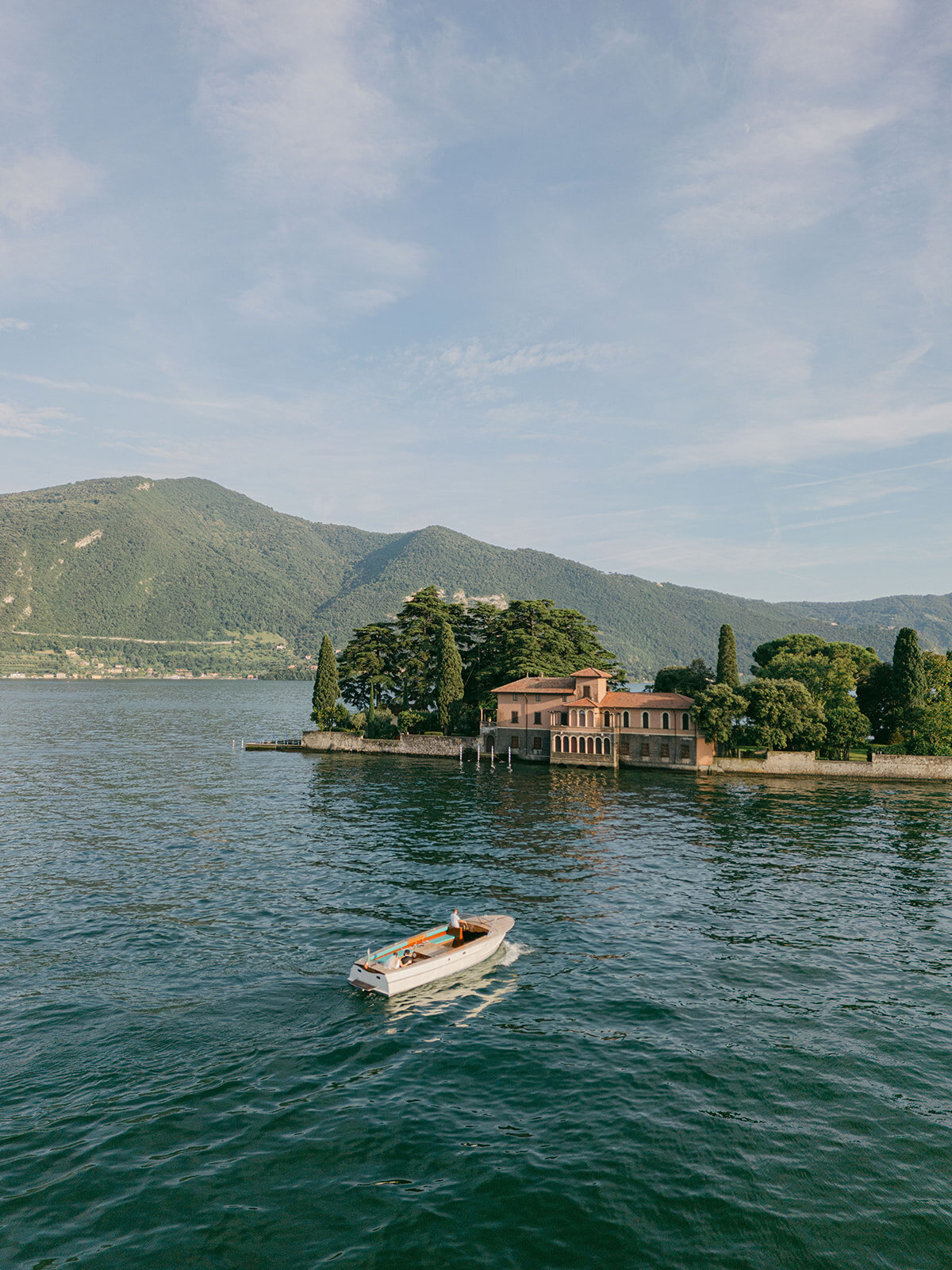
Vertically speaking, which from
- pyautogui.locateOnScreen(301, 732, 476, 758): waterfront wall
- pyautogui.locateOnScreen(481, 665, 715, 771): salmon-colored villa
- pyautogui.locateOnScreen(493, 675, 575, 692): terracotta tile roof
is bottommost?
pyautogui.locateOnScreen(301, 732, 476, 758): waterfront wall

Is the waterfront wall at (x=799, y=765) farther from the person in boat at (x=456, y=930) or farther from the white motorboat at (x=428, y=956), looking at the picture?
the person in boat at (x=456, y=930)

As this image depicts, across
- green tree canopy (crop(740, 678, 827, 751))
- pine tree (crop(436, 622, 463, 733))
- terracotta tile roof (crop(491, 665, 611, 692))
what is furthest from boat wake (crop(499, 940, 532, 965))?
pine tree (crop(436, 622, 463, 733))

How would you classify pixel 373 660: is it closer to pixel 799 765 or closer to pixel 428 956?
pixel 799 765

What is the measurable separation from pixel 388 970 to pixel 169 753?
8730 centimetres

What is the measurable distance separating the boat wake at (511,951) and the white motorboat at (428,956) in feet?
1.62

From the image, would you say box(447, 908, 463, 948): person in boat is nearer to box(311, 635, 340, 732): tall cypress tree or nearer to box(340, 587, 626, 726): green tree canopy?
box(340, 587, 626, 726): green tree canopy

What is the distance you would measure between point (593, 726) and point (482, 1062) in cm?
7303

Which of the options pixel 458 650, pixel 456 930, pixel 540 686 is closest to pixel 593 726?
pixel 540 686

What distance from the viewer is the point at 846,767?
86.3 metres

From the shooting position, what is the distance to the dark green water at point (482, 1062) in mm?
16859

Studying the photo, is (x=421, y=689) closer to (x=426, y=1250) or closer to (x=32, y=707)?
(x=426, y=1250)

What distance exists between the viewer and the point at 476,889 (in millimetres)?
42500

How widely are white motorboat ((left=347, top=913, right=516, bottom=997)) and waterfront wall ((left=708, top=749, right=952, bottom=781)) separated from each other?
64.4m

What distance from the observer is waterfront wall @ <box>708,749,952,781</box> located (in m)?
84.4
